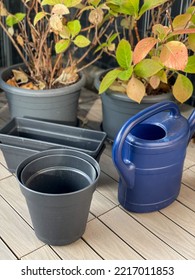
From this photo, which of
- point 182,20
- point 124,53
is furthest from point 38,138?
point 182,20

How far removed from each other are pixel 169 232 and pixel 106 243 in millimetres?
235

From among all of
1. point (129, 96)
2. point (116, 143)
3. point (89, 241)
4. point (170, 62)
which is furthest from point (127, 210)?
point (170, 62)

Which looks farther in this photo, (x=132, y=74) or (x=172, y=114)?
(x=132, y=74)

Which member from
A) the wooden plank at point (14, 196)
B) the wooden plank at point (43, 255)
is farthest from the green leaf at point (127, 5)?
the wooden plank at point (43, 255)

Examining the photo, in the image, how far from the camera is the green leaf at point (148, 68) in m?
1.55

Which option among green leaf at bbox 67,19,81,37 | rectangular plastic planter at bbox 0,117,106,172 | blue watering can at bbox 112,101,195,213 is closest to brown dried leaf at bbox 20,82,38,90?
rectangular plastic planter at bbox 0,117,106,172

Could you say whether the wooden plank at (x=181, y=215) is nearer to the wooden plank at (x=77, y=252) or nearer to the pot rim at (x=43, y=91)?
the wooden plank at (x=77, y=252)

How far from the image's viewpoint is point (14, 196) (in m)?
1.62

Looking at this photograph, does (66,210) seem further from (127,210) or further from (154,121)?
(154,121)

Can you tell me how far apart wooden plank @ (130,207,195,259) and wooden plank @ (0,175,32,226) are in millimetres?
406

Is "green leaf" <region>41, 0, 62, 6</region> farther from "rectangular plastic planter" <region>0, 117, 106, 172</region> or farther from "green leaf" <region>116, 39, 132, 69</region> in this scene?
"rectangular plastic planter" <region>0, 117, 106, 172</region>

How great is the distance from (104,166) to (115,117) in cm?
24

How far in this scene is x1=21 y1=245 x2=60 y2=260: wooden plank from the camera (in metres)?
1.35
